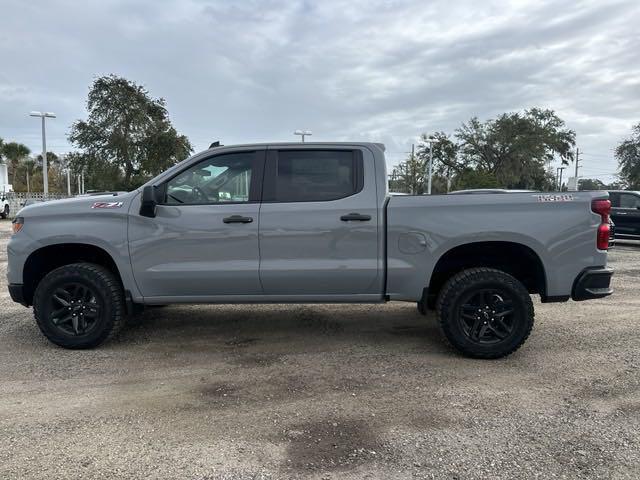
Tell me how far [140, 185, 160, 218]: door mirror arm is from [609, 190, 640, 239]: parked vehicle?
13.4 meters

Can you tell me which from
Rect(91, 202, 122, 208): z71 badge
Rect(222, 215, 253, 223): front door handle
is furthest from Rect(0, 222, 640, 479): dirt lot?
Rect(91, 202, 122, 208): z71 badge

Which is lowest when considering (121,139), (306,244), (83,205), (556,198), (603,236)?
(306,244)

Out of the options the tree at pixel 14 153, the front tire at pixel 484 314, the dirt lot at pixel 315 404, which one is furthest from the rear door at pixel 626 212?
the tree at pixel 14 153

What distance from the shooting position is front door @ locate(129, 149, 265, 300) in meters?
4.52

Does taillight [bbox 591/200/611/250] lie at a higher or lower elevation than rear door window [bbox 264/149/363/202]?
lower

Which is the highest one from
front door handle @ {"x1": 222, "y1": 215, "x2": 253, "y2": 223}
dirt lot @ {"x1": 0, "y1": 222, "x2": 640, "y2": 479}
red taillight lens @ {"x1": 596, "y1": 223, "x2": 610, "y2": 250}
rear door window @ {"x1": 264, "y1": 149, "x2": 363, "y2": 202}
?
rear door window @ {"x1": 264, "y1": 149, "x2": 363, "y2": 202}

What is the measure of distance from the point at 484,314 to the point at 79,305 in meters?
3.75

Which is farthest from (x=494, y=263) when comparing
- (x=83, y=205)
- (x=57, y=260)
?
(x=57, y=260)

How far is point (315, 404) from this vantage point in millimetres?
3615

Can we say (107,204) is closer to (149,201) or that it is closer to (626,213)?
(149,201)

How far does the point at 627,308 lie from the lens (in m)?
6.48

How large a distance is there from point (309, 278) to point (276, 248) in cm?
41

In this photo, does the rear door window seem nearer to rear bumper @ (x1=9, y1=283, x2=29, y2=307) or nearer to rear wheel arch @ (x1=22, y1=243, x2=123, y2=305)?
rear wheel arch @ (x1=22, y1=243, x2=123, y2=305)

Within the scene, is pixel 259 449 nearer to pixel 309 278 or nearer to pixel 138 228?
pixel 309 278
